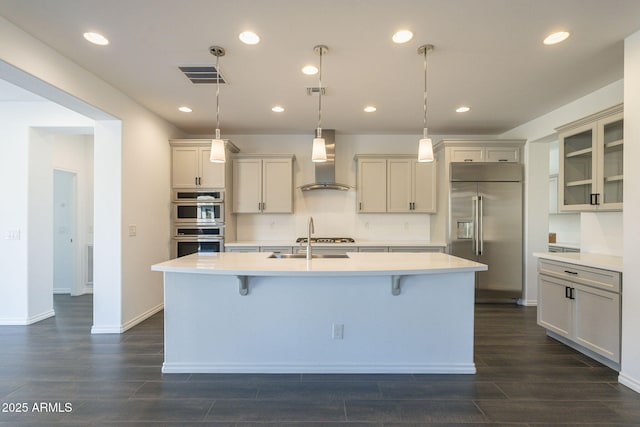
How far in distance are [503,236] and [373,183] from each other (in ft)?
6.70

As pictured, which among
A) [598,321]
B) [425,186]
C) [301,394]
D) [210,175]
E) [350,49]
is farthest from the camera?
[425,186]

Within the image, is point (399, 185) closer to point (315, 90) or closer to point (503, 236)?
point (503, 236)

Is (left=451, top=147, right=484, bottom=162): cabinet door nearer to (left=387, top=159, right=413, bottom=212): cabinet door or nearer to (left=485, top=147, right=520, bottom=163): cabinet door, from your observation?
(left=485, top=147, right=520, bottom=163): cabinet door

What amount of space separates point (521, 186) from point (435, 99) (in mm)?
2039

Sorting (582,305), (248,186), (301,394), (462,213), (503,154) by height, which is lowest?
(301,394)

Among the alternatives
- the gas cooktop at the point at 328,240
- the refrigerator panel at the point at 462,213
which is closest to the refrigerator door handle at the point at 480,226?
the refrigerator panel at the point at 462,213

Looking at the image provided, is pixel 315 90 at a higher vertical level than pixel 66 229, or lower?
higher

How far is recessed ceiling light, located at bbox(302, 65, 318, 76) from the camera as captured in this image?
114 inches

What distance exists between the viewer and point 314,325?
262 cm

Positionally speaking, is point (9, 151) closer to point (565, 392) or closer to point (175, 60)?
point (175, 60)

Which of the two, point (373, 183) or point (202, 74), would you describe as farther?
point (373, 183)

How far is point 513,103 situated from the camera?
3.80 meters

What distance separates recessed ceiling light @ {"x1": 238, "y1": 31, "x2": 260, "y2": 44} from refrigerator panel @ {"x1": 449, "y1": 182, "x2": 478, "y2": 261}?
11.1 feet

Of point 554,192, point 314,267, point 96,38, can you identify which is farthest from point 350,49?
point 554,192
